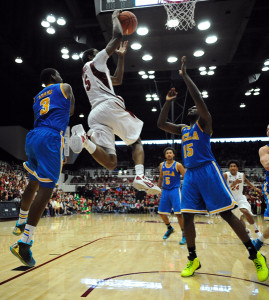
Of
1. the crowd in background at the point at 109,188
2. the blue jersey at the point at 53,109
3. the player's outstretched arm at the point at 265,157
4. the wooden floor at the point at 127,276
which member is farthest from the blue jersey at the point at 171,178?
the crowd in background at the point at 109,188

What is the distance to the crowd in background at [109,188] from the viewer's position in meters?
15.3

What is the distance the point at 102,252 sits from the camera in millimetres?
4773

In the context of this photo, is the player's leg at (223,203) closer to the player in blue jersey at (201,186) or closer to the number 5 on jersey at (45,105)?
the player in blue jersey at (201,186)

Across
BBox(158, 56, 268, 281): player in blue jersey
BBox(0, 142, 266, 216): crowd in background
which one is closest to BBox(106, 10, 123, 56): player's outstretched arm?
BBox(158, 56, 268, 281): player in blue jersey

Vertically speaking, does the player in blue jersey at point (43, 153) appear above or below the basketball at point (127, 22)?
below

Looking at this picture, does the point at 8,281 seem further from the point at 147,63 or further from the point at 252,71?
the point at 252,71

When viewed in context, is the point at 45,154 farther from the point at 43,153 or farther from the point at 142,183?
the point at 142,183

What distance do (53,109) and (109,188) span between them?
20434mm

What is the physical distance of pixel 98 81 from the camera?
3268mm

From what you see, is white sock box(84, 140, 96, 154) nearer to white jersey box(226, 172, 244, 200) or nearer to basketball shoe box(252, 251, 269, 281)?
basketball shoe box(252, 251, 269, 281)

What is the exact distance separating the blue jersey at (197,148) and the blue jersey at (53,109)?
152cm

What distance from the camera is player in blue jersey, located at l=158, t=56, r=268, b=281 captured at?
3.21 m

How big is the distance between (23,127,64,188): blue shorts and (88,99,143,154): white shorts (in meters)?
0.51

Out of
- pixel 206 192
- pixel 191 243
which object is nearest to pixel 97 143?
pixel 206 192
